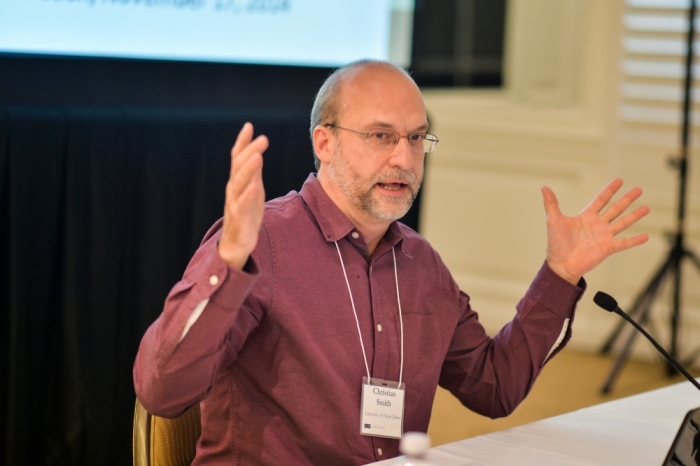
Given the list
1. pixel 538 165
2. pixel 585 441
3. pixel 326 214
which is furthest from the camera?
pixel 538 165

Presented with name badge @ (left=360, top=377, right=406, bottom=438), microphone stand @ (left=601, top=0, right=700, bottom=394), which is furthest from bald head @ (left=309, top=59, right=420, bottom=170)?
microphone stand @ (left=601, top=0, right=700, bottom=394)

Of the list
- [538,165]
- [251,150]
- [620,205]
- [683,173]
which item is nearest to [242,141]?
[251,150]

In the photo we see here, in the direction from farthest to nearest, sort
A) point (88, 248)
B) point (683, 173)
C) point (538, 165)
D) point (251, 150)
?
1. point (538, 165)
2. point (683, 173)
3. point (88, 248)
4. point (251, 150)

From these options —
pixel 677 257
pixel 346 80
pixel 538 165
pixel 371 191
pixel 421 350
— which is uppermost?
pixel 346 80

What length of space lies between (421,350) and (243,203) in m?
0.65

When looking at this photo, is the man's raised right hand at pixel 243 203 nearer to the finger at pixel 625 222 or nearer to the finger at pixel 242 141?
the finger at pixel 242 141

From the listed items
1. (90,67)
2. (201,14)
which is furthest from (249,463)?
(201,14)

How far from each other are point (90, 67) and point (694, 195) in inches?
139

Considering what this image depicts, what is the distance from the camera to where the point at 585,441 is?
5.64ft

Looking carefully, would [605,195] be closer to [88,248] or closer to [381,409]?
[381,409]

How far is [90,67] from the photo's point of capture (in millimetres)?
2633

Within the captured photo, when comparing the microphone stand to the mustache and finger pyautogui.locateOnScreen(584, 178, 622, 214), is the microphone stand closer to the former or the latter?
finger pyautogui.locateOnScreen(584, 178, 622, 214)

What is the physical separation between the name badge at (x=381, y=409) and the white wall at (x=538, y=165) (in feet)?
10.9

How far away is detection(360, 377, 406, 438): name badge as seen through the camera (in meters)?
1.75
